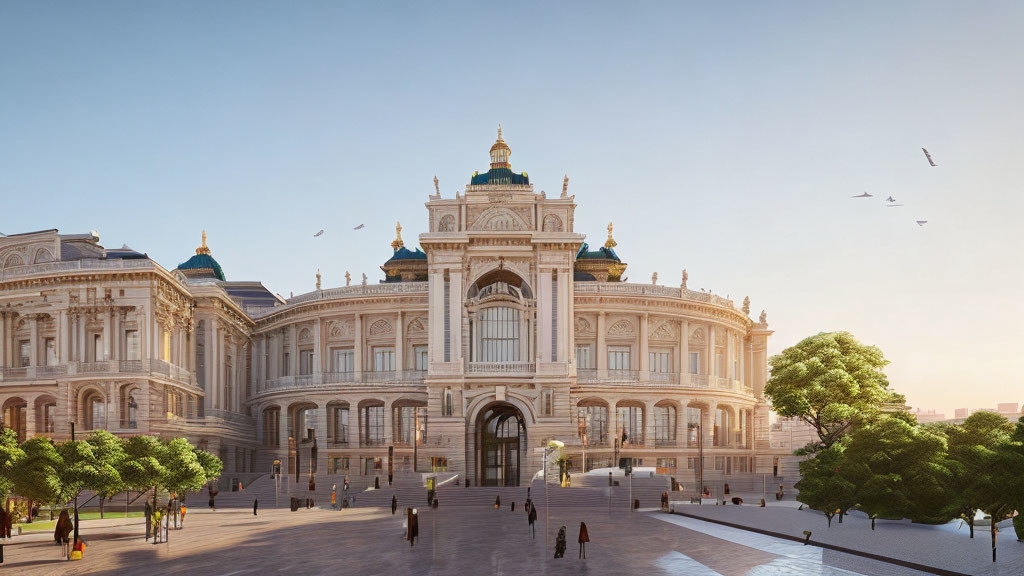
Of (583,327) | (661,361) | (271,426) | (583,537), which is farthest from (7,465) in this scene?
(661,361)

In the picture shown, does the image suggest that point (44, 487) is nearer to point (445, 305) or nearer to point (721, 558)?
point (721, 558)

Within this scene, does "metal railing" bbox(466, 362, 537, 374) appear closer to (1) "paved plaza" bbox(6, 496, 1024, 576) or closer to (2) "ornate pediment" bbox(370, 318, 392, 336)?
(2) "ornate pediment" bbox(370, 318, 392, 336)

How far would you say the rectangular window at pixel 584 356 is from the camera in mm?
87750

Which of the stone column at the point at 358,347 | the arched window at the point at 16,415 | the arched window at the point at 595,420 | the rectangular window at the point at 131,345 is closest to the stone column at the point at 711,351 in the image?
the arched window at the point at 595,420

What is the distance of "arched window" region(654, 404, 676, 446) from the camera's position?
87.8 meters

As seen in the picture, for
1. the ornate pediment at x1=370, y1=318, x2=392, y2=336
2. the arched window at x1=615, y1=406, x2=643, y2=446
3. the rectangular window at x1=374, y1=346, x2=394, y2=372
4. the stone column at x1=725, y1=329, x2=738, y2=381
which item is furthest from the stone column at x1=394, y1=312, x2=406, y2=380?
the stone column at x1=725, y1=329, x2=738, y2=381

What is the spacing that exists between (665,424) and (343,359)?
99.3ft

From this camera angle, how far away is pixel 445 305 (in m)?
80.0

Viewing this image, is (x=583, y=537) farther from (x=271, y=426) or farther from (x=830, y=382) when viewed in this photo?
(x=271, y=426)

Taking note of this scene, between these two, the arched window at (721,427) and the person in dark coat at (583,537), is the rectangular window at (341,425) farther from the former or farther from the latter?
the person in dark coat at (583,537)

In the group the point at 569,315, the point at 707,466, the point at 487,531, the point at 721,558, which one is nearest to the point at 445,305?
the point at 569,315

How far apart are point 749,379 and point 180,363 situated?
5630 centimetres

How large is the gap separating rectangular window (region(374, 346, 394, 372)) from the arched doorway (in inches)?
450

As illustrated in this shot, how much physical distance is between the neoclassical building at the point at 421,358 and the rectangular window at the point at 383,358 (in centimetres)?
18
